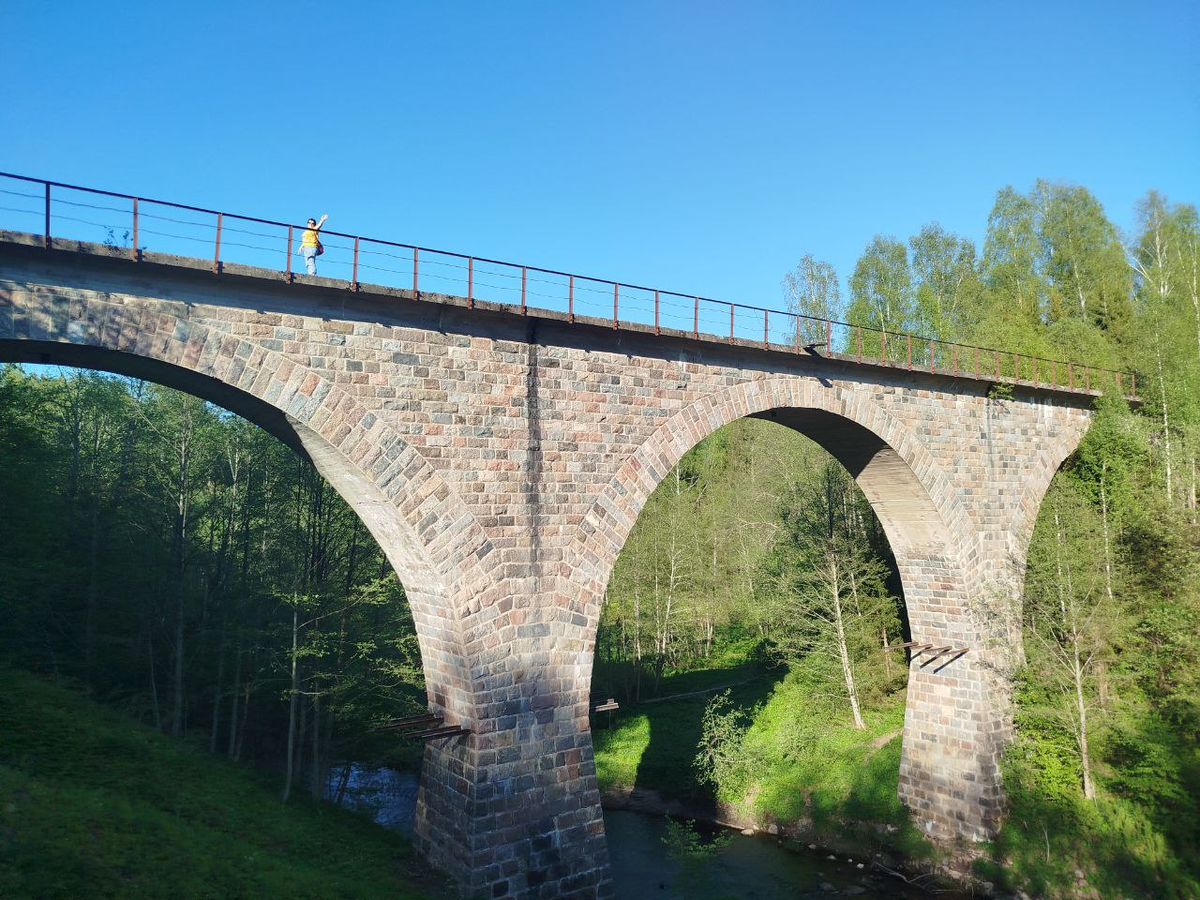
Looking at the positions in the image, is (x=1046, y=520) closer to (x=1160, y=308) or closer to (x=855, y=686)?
(x=855, y=686)

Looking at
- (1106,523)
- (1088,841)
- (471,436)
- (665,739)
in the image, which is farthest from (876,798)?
(471,436)

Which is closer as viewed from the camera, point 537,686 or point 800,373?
point 537,686

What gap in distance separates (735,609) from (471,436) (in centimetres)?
2089

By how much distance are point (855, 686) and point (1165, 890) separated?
756cm

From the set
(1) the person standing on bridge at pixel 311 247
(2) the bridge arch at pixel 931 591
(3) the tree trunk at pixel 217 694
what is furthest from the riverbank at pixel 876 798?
(1) the person standing on bridge at pixel 311 247

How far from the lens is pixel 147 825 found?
1020cm

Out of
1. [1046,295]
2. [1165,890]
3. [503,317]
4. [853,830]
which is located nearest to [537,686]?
[503,317]

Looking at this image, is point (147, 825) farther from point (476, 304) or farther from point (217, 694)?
point (217, 694)

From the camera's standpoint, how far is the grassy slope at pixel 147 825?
8617 millimetres

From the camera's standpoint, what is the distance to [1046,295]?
32.0 meters

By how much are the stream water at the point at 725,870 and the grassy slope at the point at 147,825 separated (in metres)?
5.11

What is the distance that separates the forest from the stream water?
1096 millimetres

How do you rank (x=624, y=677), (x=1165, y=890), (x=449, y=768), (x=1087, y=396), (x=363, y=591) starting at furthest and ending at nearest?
(x=624, y=677), (x=1087, y=396), (x=363, y=591), (x=1165, y=890), (x=449, y=768)

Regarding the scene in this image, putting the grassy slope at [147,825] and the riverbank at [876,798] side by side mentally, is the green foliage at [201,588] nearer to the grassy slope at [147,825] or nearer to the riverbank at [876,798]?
the grassy slope at [147,825]
